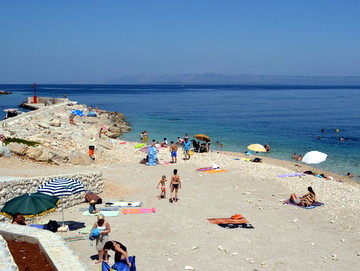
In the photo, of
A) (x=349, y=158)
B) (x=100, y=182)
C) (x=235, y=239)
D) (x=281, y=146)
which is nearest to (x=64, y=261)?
(x=235, y=239)

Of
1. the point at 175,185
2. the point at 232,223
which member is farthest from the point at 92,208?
the point at 232,223

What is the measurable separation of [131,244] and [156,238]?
0.96 meters

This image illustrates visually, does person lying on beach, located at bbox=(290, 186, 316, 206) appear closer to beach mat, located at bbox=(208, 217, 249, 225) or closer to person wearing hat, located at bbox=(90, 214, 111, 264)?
beach mat, located at bbox=(208, 217, 249, 225)

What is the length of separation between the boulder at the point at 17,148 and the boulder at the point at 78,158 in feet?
8.54

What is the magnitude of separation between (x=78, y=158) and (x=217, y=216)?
10831mm

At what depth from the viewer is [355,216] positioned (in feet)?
52.4

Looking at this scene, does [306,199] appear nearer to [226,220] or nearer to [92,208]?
[226,220]

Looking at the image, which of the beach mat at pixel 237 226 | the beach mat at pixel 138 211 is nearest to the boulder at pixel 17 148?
the beach mat at pixel 138 211

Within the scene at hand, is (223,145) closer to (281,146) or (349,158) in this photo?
(281,146)

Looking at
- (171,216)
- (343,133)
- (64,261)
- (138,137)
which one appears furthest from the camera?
(343,133)

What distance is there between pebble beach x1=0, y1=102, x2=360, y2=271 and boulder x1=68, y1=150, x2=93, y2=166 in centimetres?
19

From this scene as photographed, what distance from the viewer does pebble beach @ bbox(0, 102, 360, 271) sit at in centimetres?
1151

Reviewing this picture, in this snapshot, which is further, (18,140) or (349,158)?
(349,158)

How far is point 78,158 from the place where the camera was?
75.6 ft
